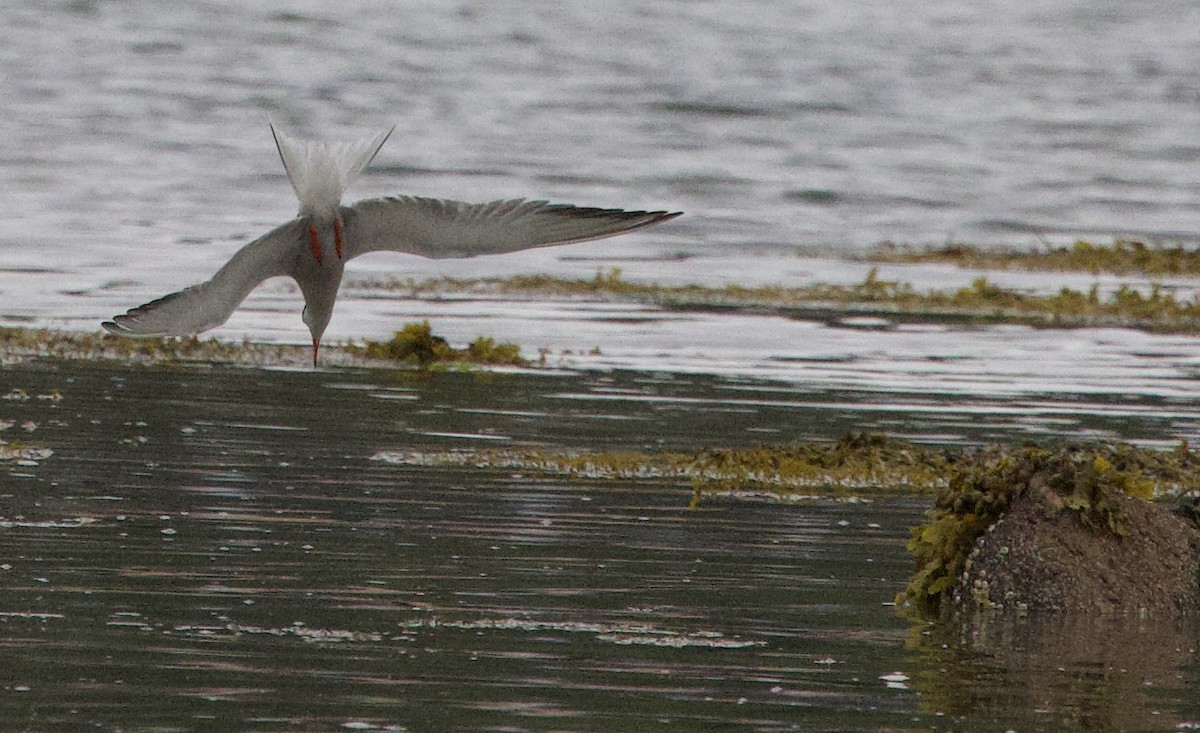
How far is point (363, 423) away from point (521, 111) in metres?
38.0

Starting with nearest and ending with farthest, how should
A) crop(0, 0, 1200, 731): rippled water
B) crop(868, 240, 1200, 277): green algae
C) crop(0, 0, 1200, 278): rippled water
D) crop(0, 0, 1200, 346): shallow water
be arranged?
crop(0, 0, 1200, 731): rippled water, crop(868, 240, 1200, 277): green algae, crop(0, 0, 1200, 346): shallow water, crop(0, 0, 1200, 278): rippled water

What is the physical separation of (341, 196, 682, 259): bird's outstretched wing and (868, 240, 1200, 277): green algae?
20.2m

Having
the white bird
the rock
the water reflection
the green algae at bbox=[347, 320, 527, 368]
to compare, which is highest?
the white bird

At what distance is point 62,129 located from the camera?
45875mm

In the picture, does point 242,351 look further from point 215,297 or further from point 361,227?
point 215,297

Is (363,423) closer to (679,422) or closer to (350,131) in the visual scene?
(679,422)

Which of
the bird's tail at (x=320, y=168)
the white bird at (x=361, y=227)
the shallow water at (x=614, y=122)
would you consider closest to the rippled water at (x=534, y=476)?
the shallow water at (x=614, y=122)

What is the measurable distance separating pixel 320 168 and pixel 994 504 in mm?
3195

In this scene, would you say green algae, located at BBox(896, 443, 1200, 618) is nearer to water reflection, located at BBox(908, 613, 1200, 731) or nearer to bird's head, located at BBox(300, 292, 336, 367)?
water reflection, located at BBox(908, 613, 1200, 731)

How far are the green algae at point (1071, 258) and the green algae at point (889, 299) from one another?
254 cm

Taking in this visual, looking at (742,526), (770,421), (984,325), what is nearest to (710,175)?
(984,325)

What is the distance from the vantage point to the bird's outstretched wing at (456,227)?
998cm

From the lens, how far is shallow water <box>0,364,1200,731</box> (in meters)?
9.18

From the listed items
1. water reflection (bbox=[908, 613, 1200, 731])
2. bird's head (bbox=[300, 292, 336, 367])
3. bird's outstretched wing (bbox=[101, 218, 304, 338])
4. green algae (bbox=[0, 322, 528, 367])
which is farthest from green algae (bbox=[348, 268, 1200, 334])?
bird's outstretched wing (bbox=[101, 218, 304, 338])
